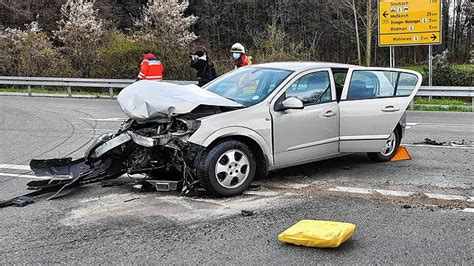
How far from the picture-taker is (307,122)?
6266 millimetres

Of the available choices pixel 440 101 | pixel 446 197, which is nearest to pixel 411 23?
pixel 440 101

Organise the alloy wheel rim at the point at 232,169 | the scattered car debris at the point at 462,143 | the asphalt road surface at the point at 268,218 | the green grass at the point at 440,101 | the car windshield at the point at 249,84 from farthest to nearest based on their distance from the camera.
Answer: the green grass at the point at 440,101 → the scattered car debris at the point at 462,143 → the car windshield at the point at 249,84 → the alloy wheel rim at the point at 232,169 → the asphalt road surface at the point at 268,218

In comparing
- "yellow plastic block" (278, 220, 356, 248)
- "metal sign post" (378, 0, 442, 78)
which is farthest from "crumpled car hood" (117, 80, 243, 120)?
"metal sign post" (378, 0, 442, 78)

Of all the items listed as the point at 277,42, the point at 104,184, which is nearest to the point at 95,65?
the point at 277,42

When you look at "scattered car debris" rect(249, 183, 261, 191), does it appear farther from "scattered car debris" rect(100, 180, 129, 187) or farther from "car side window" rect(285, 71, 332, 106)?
"scattered car debris" rect(100, 180, 129, 187)

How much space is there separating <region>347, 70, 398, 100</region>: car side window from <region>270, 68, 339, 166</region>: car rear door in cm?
36

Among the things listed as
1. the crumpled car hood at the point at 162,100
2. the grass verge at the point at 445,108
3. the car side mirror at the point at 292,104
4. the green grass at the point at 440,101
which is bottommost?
the grass verge at the point at 445,108

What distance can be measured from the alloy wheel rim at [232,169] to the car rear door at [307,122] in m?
0.49

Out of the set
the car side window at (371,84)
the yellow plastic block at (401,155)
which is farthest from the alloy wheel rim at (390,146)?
the car side window at (371,84)

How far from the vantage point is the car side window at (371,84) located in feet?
22.4

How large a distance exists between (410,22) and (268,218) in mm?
15542

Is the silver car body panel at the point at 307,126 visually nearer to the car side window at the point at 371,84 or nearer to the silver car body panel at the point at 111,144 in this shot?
the car side window at the point at 371,84

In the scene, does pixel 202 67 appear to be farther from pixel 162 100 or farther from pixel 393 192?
pixel 393 192

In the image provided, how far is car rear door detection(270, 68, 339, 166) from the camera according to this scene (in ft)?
19.9
